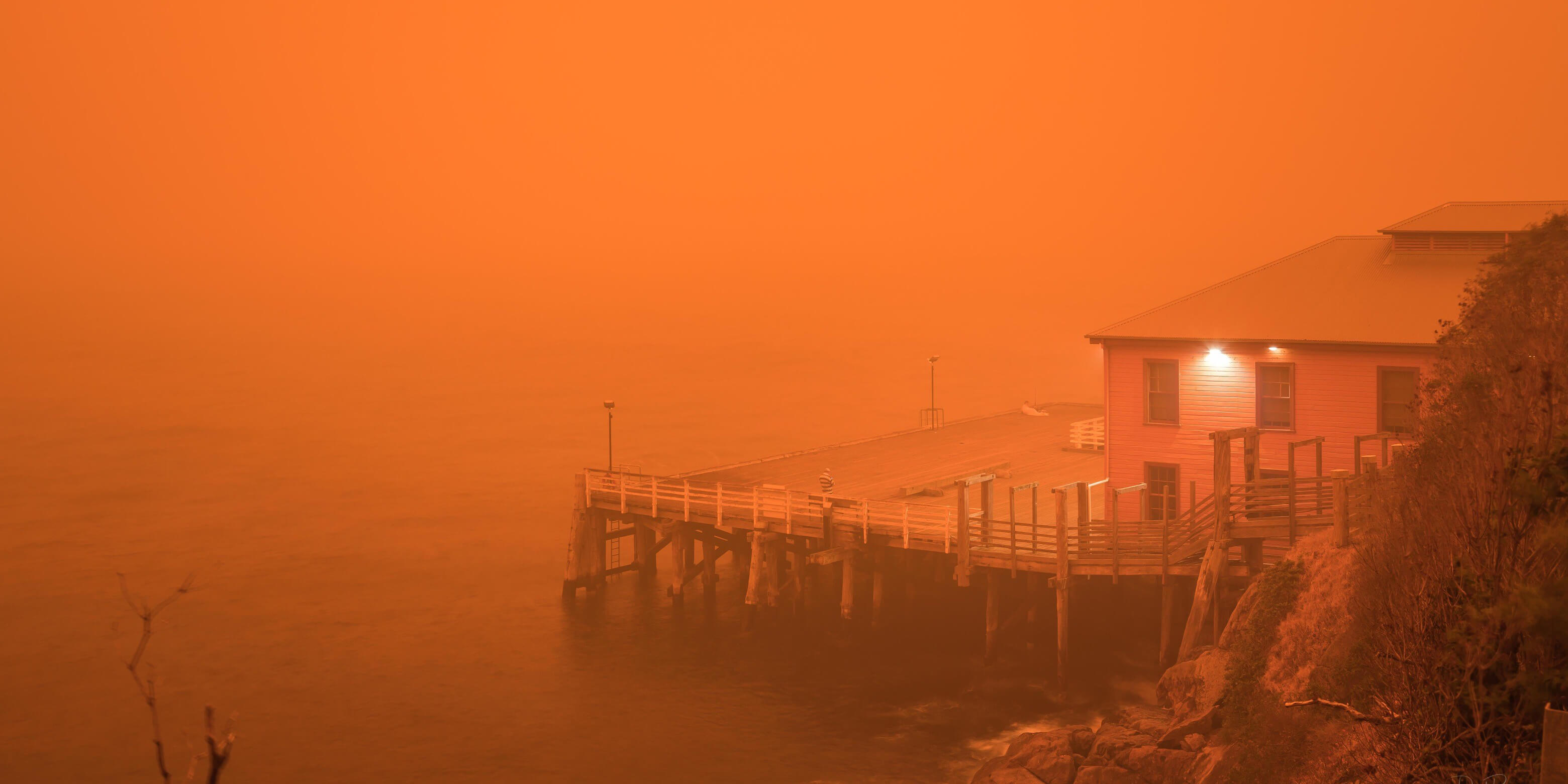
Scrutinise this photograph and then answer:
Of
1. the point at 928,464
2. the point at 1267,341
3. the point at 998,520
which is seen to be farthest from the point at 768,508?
the point at 1267,341

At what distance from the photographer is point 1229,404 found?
3203 centimetres

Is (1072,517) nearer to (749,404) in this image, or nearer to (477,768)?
(477,768)

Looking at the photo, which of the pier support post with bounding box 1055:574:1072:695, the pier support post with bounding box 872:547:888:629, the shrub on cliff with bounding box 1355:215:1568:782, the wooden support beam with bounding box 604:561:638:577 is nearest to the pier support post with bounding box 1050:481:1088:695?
the pier support post with bounding box 1055:574:1072:695

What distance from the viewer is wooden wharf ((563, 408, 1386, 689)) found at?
91.5 feet

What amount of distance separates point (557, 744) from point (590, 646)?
6.99 m

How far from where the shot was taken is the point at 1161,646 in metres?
29.9

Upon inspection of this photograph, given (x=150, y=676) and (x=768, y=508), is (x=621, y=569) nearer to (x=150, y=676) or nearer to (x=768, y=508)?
(x=768, y=508)

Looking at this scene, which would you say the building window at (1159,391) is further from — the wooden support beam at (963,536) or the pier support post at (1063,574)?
the wooden support beam at (963,536)

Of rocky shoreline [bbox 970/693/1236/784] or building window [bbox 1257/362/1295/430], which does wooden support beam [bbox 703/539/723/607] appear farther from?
building window [bbox 1257/362/1295/430]

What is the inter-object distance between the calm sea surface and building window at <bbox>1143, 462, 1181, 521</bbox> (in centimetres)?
520

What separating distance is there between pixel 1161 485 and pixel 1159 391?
230cm

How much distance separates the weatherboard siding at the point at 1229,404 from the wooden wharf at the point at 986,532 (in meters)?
0.68

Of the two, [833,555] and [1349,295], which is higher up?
[1349,295]

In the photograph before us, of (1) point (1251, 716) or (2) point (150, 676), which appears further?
(1) point (1251, 716)
